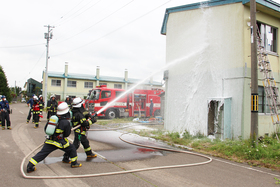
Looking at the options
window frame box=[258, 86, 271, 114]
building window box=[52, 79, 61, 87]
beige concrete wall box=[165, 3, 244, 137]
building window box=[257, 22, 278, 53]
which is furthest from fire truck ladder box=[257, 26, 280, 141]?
building window box=[52, 79, 61, 87]

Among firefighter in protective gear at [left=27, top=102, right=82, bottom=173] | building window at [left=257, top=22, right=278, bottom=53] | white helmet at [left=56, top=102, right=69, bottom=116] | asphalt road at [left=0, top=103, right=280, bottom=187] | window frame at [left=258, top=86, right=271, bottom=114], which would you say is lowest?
asphalt road at [left=0, top=103, right=280, bottom=187]

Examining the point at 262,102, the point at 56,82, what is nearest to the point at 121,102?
the point at 262,102

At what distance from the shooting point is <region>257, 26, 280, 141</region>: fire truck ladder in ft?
28.1

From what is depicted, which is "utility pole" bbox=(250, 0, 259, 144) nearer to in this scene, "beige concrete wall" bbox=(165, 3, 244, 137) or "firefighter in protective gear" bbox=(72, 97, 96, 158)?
"beige concrete wall" bbox=(165, 3, 244, 137)

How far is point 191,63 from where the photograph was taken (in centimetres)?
998

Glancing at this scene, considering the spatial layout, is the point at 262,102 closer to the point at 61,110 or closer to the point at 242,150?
the point at 242,150

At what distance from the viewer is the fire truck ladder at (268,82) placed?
8.55 metres

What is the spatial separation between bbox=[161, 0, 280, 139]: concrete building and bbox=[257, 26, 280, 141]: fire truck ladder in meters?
0.34

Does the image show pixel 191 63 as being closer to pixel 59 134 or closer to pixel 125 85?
pixel 59 134

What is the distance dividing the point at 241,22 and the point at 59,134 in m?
7.74

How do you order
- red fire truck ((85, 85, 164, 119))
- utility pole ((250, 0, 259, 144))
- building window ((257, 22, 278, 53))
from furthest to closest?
red fire truck ((85, 85, 164, 119)) < building window ((257, 22, 278, 53)) < utility pole ((250, 0, 259, 144))

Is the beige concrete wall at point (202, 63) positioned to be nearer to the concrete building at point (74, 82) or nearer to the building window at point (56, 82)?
the concrete building at point (74, 82)

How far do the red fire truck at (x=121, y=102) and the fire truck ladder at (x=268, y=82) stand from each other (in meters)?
9.46

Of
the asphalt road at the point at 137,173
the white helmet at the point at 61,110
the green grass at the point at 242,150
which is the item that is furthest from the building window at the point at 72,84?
the white helmet at the point at 61,110
